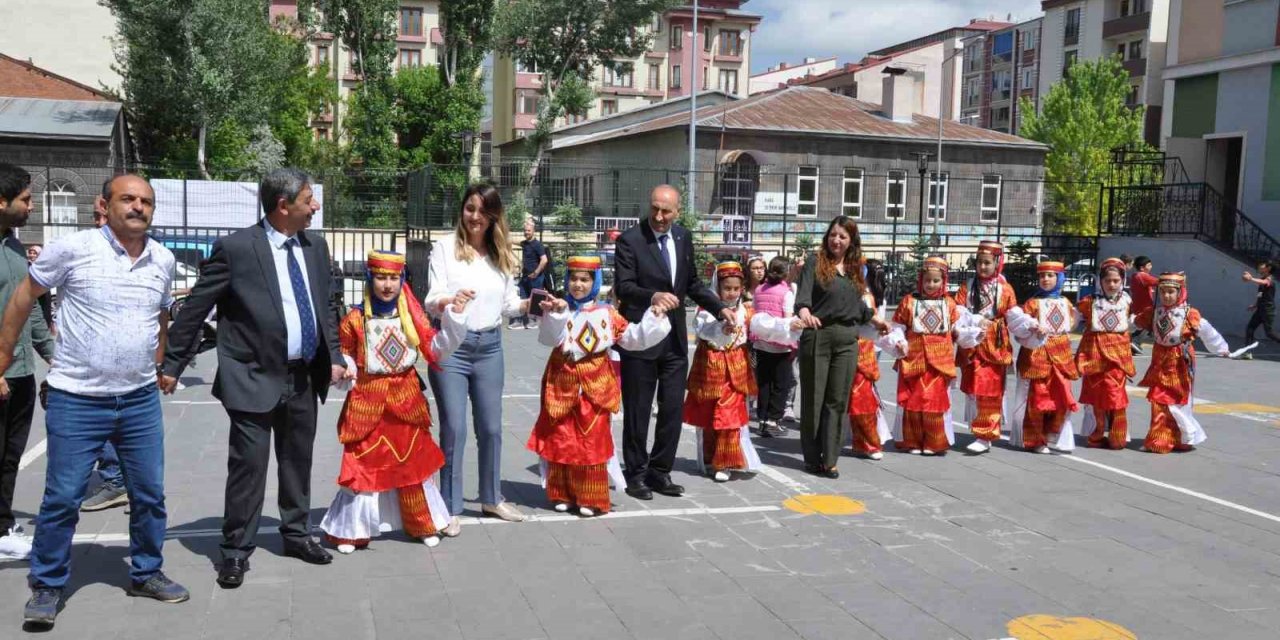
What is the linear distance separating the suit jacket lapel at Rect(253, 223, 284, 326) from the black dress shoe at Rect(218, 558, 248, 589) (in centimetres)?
121

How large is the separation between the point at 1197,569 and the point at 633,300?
3.66 meters

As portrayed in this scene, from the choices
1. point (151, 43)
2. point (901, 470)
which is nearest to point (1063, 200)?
point (151, 43)

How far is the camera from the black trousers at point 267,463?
525 cm

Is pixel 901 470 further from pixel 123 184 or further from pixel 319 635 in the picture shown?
pixel 123 184

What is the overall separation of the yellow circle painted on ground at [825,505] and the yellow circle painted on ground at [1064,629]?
1981mm

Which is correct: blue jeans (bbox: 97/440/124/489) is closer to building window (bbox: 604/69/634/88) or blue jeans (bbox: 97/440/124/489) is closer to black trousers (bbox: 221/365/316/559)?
black trousers (bbox: 221/365/316/559)

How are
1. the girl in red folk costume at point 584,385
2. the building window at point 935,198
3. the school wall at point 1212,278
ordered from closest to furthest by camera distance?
the girl in red folk costume at point 584,385 < the school wall at point 1212,278 < the building window at point 935,198

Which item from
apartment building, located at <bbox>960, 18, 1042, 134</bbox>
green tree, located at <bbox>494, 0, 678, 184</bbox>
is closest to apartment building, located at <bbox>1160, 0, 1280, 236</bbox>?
green tree, located at <bbox>494, 0, 678, 184</bbox>

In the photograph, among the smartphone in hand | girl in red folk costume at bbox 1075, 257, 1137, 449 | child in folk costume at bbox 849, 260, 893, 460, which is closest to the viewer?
the smartphone in hand

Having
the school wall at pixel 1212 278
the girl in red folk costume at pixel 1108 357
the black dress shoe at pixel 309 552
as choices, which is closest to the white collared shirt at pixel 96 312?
the black dress shoe at pixel 309 552

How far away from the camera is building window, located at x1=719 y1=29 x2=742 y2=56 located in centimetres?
Result: 7738

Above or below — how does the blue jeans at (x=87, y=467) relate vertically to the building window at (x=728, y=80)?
below

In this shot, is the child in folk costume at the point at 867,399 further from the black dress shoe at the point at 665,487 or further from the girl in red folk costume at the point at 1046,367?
the black dress shoe at the point at 665,487

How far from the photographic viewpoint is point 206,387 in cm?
1190
